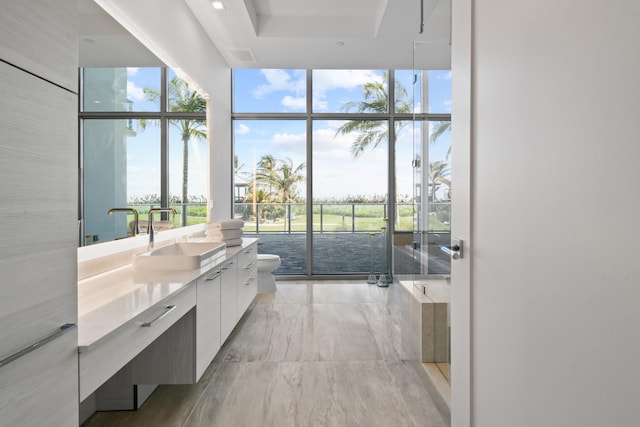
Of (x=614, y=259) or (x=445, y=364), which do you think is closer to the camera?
(x=614, y=259)

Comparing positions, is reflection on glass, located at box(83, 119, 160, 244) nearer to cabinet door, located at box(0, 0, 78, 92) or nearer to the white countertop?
the white countertop

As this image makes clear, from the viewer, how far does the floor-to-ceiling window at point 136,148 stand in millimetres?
1864

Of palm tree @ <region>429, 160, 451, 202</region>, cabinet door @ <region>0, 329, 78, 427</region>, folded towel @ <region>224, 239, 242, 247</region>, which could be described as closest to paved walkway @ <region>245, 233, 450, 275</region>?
folded towel @ <region>224, 239, 242, 247</region>

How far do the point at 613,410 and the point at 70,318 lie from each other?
4.61 ft

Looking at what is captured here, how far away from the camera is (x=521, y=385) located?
110 centimetres

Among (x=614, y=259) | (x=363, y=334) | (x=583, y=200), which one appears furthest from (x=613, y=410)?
(x=363, y=334)

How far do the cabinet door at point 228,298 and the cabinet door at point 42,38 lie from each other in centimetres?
176

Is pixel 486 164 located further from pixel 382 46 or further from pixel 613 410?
pixel 382 46

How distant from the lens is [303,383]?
223 centimetres

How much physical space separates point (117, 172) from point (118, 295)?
0.83m

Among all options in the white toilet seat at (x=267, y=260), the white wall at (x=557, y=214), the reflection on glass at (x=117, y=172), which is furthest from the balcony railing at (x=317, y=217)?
the white wall at (x=557, y=214)

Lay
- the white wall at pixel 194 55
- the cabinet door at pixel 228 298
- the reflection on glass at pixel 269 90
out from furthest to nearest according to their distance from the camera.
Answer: the reflection on glass at pixel 269 90
the cabinet door at pixel 228 298
the white wall at pixel 194 55

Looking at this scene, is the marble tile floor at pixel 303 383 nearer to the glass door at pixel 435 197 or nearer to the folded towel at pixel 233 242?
the glass door at pixel 435 197

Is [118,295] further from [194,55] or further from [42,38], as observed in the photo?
[194,55]
